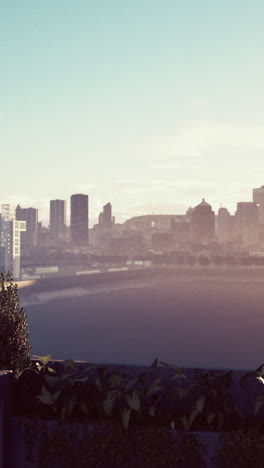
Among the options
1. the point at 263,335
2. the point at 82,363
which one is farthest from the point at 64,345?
the point at 82,363

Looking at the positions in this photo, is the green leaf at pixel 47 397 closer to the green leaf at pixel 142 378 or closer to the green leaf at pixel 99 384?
the green leaf at pixel 99 384

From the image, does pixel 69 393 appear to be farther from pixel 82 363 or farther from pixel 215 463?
pixel 215 463

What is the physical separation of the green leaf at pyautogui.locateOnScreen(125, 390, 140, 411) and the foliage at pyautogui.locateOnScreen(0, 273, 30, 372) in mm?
1656

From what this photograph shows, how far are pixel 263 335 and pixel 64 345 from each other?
59842 mm

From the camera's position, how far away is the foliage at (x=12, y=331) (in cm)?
702

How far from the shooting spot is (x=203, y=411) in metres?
6.08

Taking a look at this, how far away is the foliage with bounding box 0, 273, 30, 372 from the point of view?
7.02 meters

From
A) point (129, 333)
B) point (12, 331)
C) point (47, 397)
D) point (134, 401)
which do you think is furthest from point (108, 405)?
point (129, 333)

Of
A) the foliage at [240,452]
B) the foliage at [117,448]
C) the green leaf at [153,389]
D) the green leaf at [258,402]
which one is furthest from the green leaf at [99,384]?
the green leaf at [258,402]

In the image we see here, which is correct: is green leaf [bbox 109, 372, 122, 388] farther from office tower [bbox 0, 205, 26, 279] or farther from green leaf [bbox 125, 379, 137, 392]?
office tower [bbox 0, 205, 26, 279]

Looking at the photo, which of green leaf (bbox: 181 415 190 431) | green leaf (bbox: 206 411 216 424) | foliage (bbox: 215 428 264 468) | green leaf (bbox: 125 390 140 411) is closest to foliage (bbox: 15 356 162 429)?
green leaf (bbox: 125 390 140 411)

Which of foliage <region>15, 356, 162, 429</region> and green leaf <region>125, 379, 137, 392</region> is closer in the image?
foliage <region>15, 356, 162, 429</region>

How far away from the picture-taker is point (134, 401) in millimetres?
5918

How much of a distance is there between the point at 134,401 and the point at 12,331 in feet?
6.97
